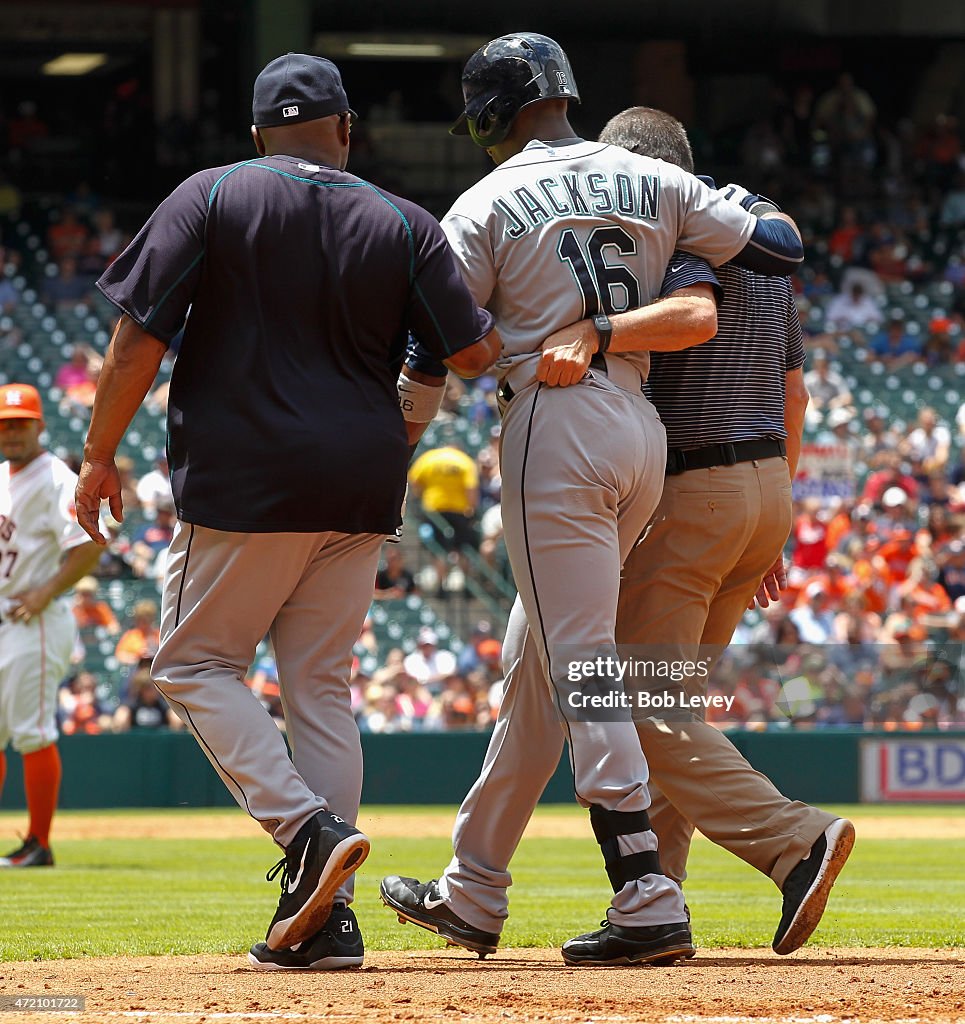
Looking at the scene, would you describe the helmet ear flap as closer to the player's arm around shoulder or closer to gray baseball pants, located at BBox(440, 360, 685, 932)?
the player's arm around shoulder

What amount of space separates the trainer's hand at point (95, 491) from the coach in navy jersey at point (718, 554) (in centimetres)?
137

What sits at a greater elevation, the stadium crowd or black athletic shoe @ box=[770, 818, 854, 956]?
black athletic shoe @ box=[770, 818, 854, 956]

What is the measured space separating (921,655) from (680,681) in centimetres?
908

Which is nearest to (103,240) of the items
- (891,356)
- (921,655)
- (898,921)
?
(891,356)

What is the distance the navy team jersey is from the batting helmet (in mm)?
421

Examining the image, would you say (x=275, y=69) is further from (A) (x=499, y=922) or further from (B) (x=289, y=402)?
(A) (x=499, y=922)

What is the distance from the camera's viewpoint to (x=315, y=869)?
3.96 metres

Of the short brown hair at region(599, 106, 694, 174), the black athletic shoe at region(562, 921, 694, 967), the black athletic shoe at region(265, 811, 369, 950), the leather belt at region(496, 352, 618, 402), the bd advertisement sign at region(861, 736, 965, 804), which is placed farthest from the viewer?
the bd advertisement sign at region(861, 736, 965, 804)

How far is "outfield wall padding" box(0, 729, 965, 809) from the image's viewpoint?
45.0 feet

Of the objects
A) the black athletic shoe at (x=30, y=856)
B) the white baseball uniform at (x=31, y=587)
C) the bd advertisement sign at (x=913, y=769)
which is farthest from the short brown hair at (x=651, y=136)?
the bd advertisement sign at (x=913, y=769)

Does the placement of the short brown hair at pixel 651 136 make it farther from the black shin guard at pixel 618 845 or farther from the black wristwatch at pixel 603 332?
the black shin guard at pixel 618 845

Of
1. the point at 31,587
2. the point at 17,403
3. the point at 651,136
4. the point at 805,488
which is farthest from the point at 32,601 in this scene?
the point at 805,488

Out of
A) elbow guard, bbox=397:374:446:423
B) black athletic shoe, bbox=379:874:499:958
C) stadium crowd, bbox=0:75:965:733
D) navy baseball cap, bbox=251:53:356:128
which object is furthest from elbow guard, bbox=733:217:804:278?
stadium crowd, bbox=0:75:965:733

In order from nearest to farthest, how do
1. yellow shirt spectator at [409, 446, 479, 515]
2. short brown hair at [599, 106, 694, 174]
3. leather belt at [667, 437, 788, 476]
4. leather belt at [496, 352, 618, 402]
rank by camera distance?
leather belt at [496, 352, 618, 402], leather belt at [667, 437, 788, 476], short brown hair at [599, 106, 694, 174], yellow shirt spectator at [409, 446, 479, 515]
